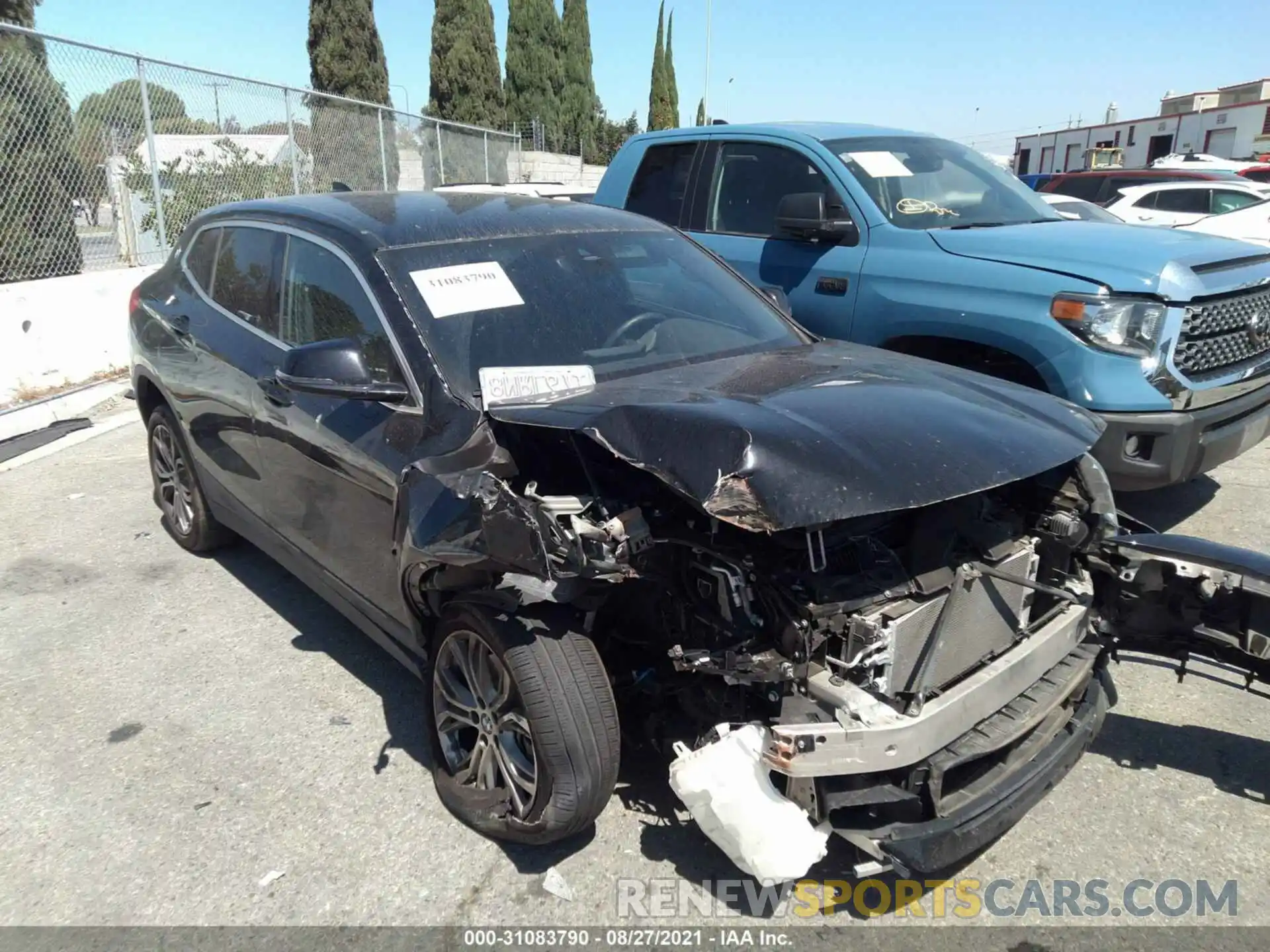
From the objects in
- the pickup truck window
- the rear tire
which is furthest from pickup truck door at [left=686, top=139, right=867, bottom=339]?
the rear tire

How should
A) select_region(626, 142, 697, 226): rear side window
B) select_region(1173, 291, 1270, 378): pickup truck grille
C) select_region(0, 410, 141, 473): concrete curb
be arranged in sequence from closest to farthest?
1. select_region(1173, 291, 1270, 378): pickup truck grille
2. select_region(626, 142, 697, 226): rear side window
3. select_region(0, 410, 141, 473): concrete curb

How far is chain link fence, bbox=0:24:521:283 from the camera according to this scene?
26.6 feet

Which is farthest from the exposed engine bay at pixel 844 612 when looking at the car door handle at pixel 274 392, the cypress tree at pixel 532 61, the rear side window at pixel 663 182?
the cypress tree at pixel 532 61

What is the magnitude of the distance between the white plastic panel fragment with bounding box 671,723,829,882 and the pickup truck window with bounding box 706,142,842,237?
3.88 meters

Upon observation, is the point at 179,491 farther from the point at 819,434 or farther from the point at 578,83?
the point at 578,83

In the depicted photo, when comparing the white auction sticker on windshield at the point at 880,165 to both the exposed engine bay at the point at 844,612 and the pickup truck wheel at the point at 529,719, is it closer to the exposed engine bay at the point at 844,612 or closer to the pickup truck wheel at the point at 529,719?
the exposed engine bay at the point at 844,612

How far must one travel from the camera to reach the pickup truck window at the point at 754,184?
549 cm

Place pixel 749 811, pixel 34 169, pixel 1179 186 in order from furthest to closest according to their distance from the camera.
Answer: pixel 1179 186, pixel 34 169, pixel 749 811

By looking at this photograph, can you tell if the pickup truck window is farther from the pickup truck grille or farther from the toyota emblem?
the toyota emblem

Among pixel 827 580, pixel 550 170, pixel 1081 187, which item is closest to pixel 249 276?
pixel 827 580

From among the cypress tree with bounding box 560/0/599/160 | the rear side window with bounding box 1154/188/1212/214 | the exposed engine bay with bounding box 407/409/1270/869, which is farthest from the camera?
the cypress tree with bounding box 560/0/599/160

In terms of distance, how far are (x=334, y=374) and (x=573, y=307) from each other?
2.95ft

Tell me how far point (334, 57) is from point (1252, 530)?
26308 mm

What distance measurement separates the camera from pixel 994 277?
4445mm
